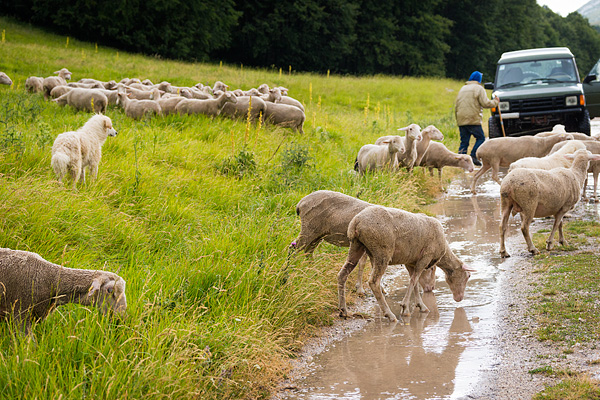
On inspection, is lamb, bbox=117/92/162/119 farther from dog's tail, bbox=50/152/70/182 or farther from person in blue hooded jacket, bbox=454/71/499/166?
person in blue hooded jacket, bbox=454/71/499/166

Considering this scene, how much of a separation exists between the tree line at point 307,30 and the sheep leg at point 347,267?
39328 millimetres

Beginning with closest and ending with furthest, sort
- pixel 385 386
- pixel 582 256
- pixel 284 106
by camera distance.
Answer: pixel 385 386, pixel 582 256, pixel 284 106

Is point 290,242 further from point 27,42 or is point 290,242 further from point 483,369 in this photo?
point 27,42

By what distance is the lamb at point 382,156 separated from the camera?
11.2 meters

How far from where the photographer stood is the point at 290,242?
722 cm

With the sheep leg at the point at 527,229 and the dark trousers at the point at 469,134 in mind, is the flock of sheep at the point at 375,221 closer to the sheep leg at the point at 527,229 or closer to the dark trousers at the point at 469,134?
the sheep leg at the point at 527,229

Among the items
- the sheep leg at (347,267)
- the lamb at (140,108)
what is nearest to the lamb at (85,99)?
the lamb at (140,108)

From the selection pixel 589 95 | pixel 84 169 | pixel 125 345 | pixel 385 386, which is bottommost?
pixel 385 386

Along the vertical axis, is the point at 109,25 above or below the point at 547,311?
above

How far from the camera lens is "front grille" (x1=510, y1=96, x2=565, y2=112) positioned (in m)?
16.5

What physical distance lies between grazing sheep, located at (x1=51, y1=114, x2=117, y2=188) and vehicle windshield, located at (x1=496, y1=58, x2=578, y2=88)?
41.2 feet

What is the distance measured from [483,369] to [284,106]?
33.0 ft

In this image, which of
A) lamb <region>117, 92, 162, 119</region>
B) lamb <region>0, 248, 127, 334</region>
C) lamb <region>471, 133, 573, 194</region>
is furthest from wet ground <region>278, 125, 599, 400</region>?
lamb <region>117, 92, 162, 119</region>

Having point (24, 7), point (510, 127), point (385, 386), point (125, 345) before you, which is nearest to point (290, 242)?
point (385, 386)
